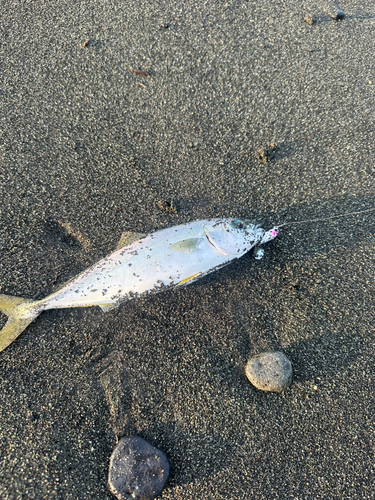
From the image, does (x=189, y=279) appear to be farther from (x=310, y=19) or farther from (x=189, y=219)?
(x=310, y=19)

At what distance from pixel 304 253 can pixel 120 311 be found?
1847 millimetres

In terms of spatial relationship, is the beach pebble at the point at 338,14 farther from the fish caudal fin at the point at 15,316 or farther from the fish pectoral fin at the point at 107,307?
the fish caudal fin at the point at 15,316

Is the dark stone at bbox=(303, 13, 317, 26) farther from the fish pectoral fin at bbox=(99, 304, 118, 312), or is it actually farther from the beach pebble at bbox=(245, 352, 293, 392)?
the fish pectoral fin at bbox=(99, 304, 118, 312)

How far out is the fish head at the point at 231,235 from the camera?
2.63 m

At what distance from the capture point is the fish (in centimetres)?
252

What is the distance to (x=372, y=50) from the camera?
3.54 metres

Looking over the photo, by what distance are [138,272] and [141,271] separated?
0.09ft

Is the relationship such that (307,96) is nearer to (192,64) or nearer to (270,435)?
(192,64)

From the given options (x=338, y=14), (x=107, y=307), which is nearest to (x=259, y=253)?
(x=107, y=307)

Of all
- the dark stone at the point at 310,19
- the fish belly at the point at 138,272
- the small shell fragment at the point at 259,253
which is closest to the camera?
the fish belly at the point at 138,272

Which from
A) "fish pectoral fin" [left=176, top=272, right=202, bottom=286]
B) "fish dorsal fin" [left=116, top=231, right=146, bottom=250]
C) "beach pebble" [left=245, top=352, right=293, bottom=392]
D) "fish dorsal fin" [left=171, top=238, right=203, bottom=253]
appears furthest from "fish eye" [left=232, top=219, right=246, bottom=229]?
"beach pebble" [left=245, top=352, right=293, bottom=392]

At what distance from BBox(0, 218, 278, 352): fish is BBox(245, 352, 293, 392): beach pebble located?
889mm

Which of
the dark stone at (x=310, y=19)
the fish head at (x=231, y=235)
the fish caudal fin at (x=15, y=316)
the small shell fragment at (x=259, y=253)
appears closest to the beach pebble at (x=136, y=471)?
the fish caudal fin at (x=15, y=316)

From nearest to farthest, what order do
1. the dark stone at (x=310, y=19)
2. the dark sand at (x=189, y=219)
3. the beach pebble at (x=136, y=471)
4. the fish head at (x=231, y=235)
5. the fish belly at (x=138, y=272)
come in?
the beach pebble at (x=136, y=471)
the dark sand at (x=189, y=219)
the fish belly at (x=138, y=272)
the fish head at (x=231, y=235)
the dark stone at (x=310, y=19)
